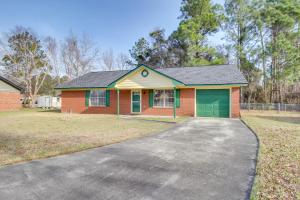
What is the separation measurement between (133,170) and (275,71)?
92.3 feet

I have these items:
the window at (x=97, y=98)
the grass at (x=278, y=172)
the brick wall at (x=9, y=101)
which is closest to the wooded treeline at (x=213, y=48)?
the brick wall at (x=9, y=101)

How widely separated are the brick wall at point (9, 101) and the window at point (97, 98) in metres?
12.1

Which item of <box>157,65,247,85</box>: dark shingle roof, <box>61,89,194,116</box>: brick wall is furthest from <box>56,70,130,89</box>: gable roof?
<box>157,65,247,85</box>: dark shingle roof

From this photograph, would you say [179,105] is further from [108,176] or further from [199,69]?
[108,176]

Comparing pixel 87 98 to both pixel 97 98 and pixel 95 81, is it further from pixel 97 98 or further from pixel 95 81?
pixel 95 81

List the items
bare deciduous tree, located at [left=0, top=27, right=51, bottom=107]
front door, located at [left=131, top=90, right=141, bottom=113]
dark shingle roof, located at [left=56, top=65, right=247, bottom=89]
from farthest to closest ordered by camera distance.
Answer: bare deciduous tree, located at [left=0, top=27, right=51, bottom=107] < front door, located at [left=131, top=90, right=141, bottom=113] < dark shingle roof, located at [left=56, top=65, right=247, bottom=89]

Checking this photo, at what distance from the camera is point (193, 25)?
2802cm

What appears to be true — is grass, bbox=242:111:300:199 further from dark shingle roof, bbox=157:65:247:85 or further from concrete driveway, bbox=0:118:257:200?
dark shingle roof, bbox=157:65:247:85

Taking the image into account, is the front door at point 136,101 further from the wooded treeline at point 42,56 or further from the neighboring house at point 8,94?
the wooded treeline at point 42,56

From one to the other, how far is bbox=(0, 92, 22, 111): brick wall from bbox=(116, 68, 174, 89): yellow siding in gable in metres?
15.7

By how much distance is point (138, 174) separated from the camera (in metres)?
3.64

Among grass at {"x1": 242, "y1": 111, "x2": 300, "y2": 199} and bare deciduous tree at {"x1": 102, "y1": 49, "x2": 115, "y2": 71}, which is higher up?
bare deciduous tree at {"x1": 102, "y1": 49, "x2": 115, "y2": 71}

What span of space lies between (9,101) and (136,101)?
55.2 feet

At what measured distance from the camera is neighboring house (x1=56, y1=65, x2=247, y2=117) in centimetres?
1373
